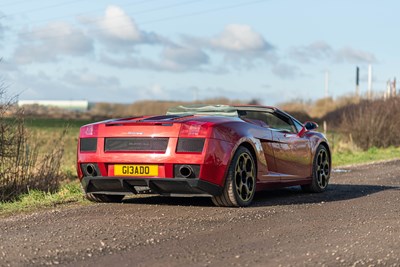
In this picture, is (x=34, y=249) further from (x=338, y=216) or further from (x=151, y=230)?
(x=338, y=216)

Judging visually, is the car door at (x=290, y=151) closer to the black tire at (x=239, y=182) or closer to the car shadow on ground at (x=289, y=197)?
the car shadow on ground at (x=289, y=197)

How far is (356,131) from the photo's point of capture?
103 ft

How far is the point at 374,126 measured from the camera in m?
31.1

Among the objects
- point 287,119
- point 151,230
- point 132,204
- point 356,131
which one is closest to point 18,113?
point 132,204

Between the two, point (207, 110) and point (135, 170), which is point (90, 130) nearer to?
point (135, 170)

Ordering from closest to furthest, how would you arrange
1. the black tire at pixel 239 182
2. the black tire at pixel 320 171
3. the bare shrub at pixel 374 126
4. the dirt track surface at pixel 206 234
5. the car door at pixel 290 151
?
the dirt track surface at pixel 206 234
the black tire at pixel 239 182
the car door at pixel 290 151
the black tire at pixel 320 171
the bare shrub at pixel 374 126

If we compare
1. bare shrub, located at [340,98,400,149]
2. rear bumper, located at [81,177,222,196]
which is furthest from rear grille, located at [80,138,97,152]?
bare shrub, located at [340,98,400,149]

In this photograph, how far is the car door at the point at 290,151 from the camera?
10648mm

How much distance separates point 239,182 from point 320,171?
2955mm

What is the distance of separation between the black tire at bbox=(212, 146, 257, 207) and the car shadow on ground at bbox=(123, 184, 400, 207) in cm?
31

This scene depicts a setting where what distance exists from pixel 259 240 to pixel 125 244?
127 centimetres

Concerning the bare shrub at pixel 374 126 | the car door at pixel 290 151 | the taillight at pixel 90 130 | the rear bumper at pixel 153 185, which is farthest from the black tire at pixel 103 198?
the bare shrub at pixel 374 126

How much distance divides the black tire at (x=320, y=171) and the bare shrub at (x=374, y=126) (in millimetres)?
19182

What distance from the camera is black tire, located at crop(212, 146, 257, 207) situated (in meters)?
9.24
